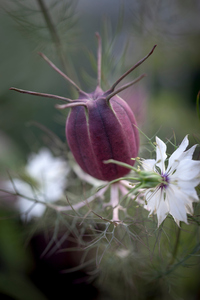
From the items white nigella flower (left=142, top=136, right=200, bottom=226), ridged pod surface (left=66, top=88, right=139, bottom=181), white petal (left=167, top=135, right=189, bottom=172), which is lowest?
white nigella flower (left=142, top=136, right=200, bottom=226)

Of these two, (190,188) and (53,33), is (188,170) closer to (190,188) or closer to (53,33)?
(190,188)

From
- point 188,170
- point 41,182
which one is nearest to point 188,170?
point 188,170

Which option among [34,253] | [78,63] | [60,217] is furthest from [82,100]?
[78,63]

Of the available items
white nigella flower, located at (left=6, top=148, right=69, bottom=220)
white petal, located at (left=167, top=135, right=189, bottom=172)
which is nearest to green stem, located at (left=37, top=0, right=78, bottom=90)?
white nigella flower, located at (left=6, top=148, right=69, bottom=220)

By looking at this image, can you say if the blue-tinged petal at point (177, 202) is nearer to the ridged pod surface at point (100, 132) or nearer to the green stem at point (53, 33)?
the ridged pod surface at point (100, 132)

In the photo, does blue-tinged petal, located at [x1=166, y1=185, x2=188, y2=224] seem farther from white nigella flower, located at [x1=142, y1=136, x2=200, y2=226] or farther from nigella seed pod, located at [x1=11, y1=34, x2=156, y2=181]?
nigella seed pod, located at [x1=11, y1=34, x2=156, y2=181]

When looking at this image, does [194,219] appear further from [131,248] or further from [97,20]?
[97,20]

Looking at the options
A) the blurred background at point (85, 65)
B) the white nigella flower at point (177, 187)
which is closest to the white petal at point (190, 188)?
the white nigella flower at point (177, 187)
